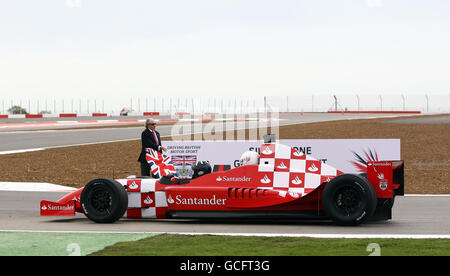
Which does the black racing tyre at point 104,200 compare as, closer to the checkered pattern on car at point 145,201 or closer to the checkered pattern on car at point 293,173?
the checkered pattern on car at point 145,201

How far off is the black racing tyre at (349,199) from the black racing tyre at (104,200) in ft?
9.34

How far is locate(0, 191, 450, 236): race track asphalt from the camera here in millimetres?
9180

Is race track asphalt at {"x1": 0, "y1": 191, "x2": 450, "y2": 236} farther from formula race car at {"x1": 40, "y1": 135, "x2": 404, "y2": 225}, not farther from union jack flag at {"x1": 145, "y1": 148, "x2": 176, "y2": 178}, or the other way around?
union jack flag at {"x1": 145, "y1": 148, "x2": 176, "y2": 178}

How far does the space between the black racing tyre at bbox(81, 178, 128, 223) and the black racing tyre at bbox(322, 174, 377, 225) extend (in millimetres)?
2848

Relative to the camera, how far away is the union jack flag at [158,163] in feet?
36.8

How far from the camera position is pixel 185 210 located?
1002 cm

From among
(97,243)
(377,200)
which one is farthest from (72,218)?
(377,200)

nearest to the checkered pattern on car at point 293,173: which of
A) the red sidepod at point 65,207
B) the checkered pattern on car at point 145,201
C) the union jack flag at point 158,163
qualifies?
the checkered pattern on car at point 145,201

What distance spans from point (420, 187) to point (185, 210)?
796 centimetres

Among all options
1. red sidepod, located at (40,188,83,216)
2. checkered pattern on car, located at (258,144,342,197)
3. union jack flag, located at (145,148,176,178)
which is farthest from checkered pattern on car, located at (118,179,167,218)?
checkered pattern on car, located at (258,144,342,197)

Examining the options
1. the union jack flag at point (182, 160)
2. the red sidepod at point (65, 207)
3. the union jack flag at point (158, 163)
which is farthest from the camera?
the union jack flag at point (182, 160)

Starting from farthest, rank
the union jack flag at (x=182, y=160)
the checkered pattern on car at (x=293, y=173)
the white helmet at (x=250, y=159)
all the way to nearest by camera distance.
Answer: the union jack flag at (x=182, y=160)
the white helmet at (x=250, y=159)
the checkered pattern on car at (x=293, y=173)

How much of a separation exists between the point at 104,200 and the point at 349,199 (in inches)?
136
